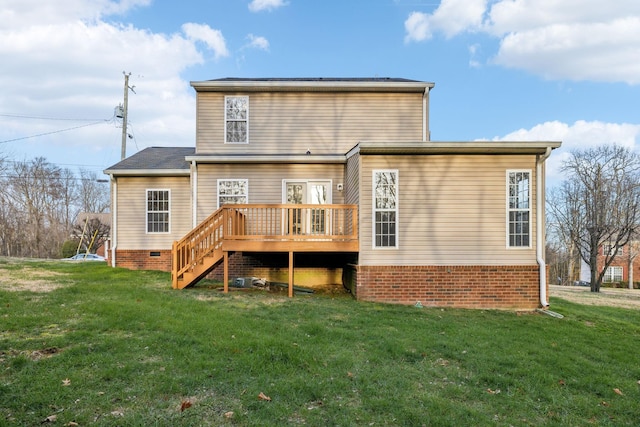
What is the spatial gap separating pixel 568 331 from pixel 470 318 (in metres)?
1.67

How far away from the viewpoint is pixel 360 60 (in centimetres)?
1888

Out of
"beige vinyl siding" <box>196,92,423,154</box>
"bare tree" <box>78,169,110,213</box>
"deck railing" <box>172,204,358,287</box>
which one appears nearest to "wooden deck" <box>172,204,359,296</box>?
"deck railing" <box>172,204,358,287</box>

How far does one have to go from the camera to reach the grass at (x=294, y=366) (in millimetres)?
3457

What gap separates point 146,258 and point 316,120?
7.45m

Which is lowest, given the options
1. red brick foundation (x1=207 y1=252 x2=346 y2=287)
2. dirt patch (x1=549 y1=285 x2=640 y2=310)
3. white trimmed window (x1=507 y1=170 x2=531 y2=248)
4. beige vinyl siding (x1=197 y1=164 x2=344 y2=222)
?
dirt patch (x1=549 y1=285 x2=640 y2=310)

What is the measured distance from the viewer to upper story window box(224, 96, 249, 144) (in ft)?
40.0

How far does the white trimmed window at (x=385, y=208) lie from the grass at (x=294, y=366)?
6.01ft

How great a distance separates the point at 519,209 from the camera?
9062 millimetres

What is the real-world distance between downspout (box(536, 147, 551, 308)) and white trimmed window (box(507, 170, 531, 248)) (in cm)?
19

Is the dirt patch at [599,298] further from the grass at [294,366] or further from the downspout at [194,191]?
the downspout at [194,191]

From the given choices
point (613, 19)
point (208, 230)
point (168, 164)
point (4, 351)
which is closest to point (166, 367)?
point (4, 351)

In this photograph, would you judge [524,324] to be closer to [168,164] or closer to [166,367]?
[166,367]

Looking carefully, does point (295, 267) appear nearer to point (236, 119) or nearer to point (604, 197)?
point (236, 119)

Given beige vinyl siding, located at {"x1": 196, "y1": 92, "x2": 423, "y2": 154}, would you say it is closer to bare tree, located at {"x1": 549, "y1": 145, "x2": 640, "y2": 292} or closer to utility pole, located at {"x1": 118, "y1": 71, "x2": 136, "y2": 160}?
utility pole, located at {"x1": 118, "y1": 71, "x2": 136, "y2": 160}
